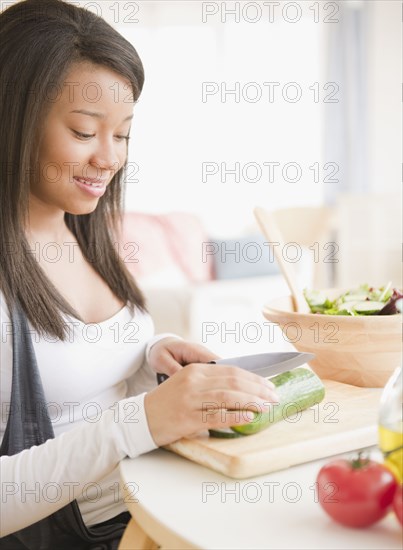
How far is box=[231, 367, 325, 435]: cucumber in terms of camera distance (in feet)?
3.31

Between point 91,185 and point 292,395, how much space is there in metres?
0.55

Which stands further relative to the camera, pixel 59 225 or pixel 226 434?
pixel 59 225

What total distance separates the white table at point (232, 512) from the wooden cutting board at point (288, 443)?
0.05 ft

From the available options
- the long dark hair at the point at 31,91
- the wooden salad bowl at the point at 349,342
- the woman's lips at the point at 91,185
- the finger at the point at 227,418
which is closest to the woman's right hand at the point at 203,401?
the finger at the point at 227,418

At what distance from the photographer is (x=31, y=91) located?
128 cm

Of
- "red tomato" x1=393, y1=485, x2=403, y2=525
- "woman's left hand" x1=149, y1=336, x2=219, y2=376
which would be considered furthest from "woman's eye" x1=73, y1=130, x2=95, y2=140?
"red tomato" x1=393, y1=485, x2=403, y2=525

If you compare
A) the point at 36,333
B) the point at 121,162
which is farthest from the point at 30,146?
the point at 36,333

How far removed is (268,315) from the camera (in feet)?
4.25

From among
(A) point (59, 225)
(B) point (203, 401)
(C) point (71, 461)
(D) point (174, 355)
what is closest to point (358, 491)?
(B) point (203, 401)

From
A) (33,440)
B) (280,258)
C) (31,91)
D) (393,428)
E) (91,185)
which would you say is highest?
(31,91)

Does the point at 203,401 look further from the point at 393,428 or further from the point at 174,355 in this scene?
the point at 174,355

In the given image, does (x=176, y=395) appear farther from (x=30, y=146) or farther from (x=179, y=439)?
(x=30, y=146)

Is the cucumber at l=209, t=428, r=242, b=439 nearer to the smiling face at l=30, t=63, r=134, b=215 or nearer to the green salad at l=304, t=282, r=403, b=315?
the green salad at l=304, t=282, r=403, b=315

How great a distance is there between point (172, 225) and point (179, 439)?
383 cm
